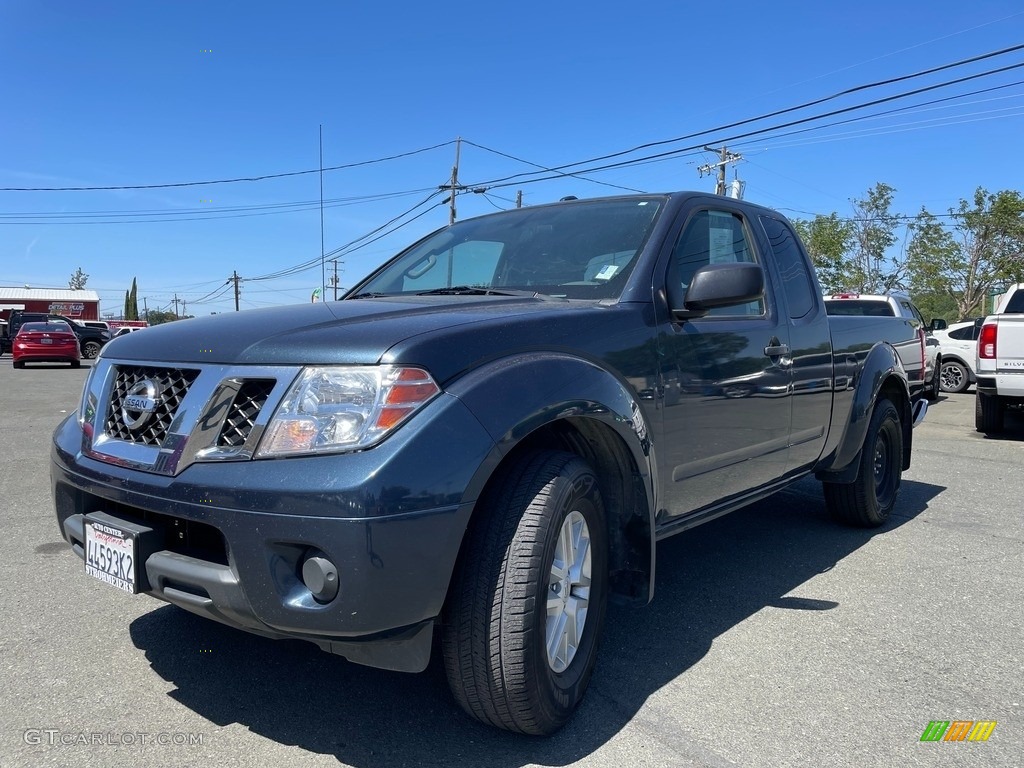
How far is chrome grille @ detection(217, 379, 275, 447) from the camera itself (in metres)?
2.21

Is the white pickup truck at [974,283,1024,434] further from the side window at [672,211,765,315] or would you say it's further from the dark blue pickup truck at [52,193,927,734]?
the dark blue pickup truck at [52,193,927,734]

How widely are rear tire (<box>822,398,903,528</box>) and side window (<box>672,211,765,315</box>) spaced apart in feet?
5.32

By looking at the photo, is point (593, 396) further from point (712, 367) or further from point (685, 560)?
point (685, 560)

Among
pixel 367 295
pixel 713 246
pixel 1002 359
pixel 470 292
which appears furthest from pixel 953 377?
pixel 470 292

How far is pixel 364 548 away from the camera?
2.02 metres

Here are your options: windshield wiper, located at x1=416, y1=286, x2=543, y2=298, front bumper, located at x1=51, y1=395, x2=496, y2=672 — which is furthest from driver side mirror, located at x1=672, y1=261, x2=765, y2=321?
front bumper, located at x1=51, y1=395, x2=496, y2=672

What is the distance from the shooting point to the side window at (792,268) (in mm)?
4148

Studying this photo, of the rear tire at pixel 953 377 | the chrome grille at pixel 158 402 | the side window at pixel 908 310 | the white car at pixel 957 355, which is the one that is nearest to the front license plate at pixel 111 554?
the chrome grille at pixel 158 402

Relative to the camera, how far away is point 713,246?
3.70 meters

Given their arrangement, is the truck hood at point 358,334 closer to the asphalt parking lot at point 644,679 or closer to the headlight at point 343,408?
the headlight at point 343,408

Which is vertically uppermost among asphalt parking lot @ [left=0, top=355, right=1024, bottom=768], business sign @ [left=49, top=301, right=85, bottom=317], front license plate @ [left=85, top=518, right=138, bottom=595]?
business sign @ [left=49, top=301, right=85, bottom=317]

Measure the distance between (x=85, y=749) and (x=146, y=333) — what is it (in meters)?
1.28

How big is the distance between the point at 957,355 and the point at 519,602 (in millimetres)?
15959

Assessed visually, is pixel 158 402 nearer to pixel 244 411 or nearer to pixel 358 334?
pixel 244 411
